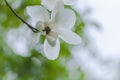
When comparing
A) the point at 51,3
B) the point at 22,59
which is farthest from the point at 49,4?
the point at 22,59

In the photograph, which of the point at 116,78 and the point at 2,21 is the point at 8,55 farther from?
the point at 116,78

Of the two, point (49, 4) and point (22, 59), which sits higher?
point (22, 59)

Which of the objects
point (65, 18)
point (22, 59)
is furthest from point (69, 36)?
point (22, 59)

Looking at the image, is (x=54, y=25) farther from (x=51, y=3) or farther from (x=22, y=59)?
(x=22, y=59)

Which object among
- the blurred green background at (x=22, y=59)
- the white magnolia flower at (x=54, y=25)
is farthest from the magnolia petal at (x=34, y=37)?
the blurred green background at (x=22, y=59)

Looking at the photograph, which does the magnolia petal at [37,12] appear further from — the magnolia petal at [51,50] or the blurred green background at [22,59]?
the blurred green background at [22,59]

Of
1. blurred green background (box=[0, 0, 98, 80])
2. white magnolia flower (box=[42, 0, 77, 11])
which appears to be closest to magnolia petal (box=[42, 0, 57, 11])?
white magnolia flower (box=[42, 0, 77, 11])

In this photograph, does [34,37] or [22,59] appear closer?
[34,37]

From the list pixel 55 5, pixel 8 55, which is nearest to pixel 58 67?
pixel 8 55
